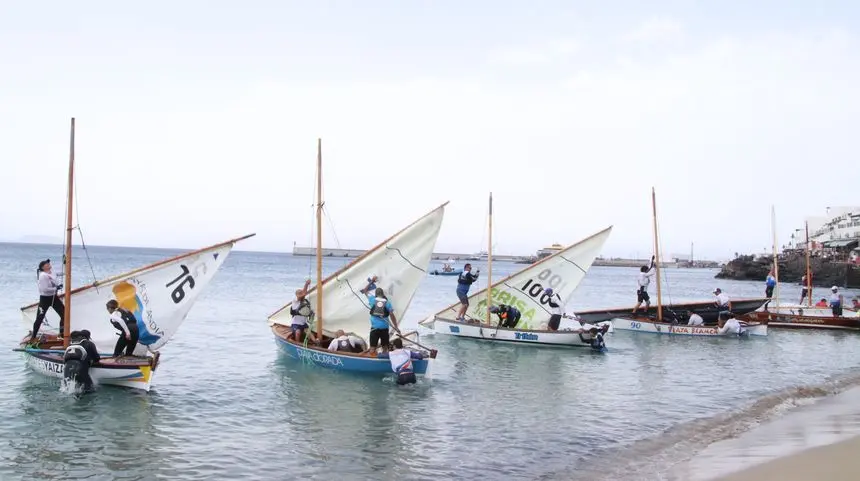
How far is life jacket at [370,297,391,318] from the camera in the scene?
1844cm

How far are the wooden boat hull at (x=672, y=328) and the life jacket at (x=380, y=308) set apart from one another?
55.5 feet

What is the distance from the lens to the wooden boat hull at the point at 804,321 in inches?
1339

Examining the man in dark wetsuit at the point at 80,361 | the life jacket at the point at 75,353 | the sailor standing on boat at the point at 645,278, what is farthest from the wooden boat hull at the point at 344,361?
the sailor standing on boat at the point at 645,278

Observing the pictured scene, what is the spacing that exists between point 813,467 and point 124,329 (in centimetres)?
1420

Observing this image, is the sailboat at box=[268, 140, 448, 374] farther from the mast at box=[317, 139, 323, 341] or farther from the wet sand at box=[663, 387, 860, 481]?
the wet sand at box=[663, 387, 860, 481]

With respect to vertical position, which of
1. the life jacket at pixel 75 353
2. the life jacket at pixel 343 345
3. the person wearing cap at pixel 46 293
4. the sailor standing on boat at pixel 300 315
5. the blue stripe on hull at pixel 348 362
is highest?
the person wearing cap at pixel 46 293

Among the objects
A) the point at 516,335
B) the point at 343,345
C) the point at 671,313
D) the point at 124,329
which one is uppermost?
the point at 124,329

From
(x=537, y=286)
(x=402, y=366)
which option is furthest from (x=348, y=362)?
(x=537, y=286)

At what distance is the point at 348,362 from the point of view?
18.7 meters

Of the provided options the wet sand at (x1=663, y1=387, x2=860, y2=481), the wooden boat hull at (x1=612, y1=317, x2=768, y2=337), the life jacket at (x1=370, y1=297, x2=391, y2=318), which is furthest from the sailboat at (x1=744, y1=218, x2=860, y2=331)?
the life jacket at (x1=370, y1=297, x2=391, y2=318)

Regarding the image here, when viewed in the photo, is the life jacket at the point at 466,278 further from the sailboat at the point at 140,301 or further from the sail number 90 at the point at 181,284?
the sail number 90 at the point at 181,284

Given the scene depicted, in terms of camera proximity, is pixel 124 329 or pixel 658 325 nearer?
pixel 124 329

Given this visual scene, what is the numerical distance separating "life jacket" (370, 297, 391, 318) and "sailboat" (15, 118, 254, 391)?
3.97m

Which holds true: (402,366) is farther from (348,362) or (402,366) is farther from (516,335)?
(516,335)
